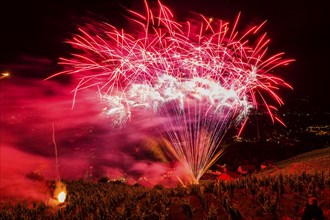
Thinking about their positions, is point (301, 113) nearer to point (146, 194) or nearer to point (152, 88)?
point (152, 88)

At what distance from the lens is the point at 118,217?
12.0m

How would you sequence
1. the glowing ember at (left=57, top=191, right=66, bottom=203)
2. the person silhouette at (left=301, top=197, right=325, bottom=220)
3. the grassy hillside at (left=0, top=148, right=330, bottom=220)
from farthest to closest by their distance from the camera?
1. the glowing ember at (left=57, top=191, right=66, bottom=203)
2. the grassy hillside at (left=0, top=148, right=330, bottom=220)
3. the person silhouette at (left=301, top=197, right=325, bottom=220)

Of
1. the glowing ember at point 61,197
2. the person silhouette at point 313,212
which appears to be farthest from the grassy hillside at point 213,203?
the glowing ember at point 61,197

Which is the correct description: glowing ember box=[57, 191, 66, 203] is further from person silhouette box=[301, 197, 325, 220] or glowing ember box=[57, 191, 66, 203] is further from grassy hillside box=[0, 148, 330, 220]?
person silhouette box=[301, 197, 325, 220]

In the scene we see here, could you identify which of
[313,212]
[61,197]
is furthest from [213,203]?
[61,197]

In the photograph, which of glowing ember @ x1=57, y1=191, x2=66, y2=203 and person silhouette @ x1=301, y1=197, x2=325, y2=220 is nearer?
person silhouette @ x1=301, y1=197, x2=325, y2=220

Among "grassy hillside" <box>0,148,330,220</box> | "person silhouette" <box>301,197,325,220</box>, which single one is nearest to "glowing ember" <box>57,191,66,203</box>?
"grassy hillside" <box>0,148,330,220</box>

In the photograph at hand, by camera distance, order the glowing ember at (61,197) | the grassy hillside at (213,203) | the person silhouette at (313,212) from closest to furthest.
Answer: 1. the person silhouette at (313,212)
2. the grassy hillside at (213,203)
3. the glowing ember at (61,197)

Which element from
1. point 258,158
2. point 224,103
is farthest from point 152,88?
point 258,158

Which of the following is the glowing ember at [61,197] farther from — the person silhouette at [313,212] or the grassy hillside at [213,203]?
the person silhouette at [313,212]

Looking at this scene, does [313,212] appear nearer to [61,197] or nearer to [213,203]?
[213,203]

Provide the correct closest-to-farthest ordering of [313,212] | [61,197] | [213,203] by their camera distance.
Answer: [313,212]
[213,203]
[61,197]

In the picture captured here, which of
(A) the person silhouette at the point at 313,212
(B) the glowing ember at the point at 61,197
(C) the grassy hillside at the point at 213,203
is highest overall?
(A) the person silhouette at the point at 313,212

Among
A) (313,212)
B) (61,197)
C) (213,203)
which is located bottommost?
(61,197)
